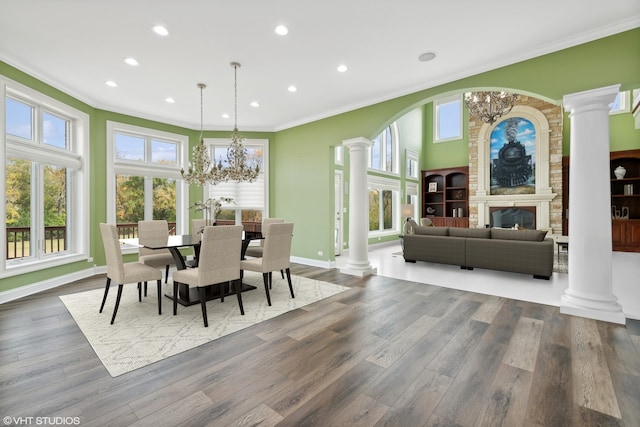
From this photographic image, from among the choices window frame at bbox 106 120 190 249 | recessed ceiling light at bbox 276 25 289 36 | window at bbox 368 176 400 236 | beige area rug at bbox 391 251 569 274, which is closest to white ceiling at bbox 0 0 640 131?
recessed ceiling light at bbox 276 25 289 36

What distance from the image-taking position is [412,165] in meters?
10.9

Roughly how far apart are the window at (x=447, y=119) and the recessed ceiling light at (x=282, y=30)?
9395 millimetres

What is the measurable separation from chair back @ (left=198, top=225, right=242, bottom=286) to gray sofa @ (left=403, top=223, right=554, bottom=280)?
411 centimetres

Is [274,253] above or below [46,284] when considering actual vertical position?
above

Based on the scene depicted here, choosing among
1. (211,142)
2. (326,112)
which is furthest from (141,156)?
(326,112)

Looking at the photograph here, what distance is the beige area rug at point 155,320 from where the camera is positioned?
2.44 m

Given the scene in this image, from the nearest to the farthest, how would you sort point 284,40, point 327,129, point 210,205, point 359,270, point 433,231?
point 284,40 < point 210,205 < point 359,270 < point 327,129 < point 433,231

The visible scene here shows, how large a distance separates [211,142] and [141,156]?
149 cm

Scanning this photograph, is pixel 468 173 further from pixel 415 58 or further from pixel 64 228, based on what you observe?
pixel 64 228

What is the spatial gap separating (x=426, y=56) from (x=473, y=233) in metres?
3.40

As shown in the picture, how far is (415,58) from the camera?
3680 mm

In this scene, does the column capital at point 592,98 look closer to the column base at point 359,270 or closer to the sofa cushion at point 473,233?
the sofa cushion at point 473,233

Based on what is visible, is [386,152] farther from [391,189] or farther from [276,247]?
[276,247]

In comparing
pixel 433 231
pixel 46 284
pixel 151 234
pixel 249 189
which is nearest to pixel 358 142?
pixel 433 231
